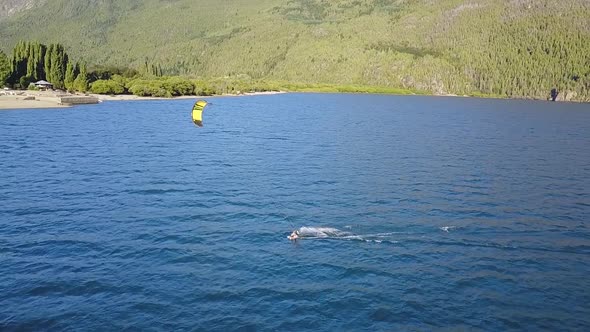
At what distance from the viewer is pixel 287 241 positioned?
143 ft

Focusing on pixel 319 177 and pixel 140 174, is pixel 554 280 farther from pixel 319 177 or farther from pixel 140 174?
pixel 140 174

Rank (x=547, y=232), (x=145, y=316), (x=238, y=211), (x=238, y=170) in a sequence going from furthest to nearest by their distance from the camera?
(x=238, y=170) → (x=238, y=211) → (x=547, y=232) → (x=145, y=316)

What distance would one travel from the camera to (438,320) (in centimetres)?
3020

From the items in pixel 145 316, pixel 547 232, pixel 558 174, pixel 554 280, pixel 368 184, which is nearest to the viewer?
pixel 145 316

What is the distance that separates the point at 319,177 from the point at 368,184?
771 cm

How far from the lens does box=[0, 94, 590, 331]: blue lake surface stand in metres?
30.9

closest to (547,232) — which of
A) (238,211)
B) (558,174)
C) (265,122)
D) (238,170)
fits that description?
(238,211)

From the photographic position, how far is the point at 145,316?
1176 inches

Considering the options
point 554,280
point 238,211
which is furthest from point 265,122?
point 554,280

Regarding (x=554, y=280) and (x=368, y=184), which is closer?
(x=554, y=280)

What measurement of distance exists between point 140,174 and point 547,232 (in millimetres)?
53091

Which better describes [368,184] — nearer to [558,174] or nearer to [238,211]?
[238,211]

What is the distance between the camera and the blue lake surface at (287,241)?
3091 cm

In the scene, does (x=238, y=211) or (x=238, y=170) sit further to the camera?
(x=238, y=170)
